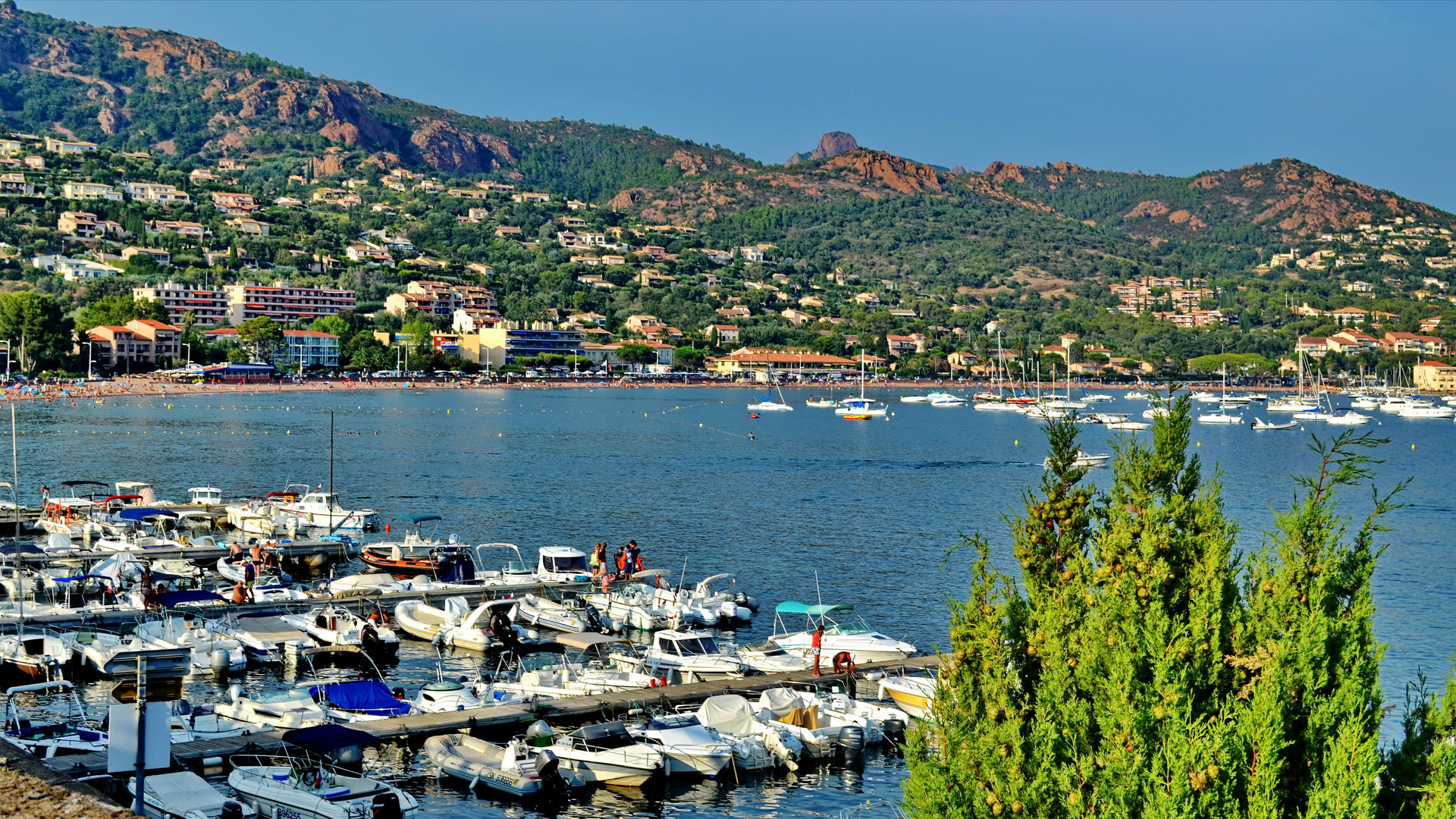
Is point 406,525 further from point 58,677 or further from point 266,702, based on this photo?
point 266,702

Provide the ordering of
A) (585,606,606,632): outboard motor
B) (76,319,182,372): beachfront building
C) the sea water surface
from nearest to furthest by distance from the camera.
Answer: the sea water surface < (585,606,606,632): outboard motor < (76,319,182,372): beachfront building

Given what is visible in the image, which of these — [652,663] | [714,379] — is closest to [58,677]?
[652,663]

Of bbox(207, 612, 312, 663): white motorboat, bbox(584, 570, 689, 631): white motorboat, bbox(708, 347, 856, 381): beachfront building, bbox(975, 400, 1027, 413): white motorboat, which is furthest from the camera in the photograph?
bbox(708, 347, 856, 381): beachfront building

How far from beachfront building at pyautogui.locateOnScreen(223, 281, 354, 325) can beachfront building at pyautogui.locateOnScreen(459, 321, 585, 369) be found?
17.3 m

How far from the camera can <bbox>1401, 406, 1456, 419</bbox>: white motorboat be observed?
14562cm

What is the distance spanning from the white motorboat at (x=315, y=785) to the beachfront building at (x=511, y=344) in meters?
154

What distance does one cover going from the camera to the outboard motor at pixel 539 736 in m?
19.8

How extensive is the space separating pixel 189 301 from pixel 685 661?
487 ft

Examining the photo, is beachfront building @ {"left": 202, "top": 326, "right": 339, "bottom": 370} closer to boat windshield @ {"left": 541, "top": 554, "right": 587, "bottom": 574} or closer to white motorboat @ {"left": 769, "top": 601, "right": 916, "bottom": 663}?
boat windshield @ {"left": 541, "top": 554, "right": 587, "bottom": 574}

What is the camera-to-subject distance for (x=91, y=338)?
13288 centimetres

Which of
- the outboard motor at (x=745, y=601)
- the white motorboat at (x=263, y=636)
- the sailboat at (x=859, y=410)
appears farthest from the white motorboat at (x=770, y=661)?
the sailboat at (x=859, y=410)

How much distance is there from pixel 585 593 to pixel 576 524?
16657mm

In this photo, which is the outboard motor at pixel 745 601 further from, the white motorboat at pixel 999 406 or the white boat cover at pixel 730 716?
the white motorboat at pixel 999 406

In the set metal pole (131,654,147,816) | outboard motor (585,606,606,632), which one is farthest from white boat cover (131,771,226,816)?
outboard motor (585,606,606,632)
